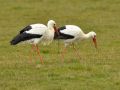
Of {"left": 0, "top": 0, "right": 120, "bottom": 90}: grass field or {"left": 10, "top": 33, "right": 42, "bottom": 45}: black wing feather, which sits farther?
{"left": 10, "top": 33, "right": 42, "bottom": 45}: black wing feather

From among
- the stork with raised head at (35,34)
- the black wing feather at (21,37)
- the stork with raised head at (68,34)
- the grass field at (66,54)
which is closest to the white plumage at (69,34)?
the stork with raised head at (68,34)

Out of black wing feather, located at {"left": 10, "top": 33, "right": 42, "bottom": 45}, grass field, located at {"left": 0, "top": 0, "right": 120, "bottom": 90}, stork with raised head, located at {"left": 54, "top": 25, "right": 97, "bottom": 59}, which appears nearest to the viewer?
grass field, located at {"left": 0, "top": 0, "right": 120, "bottom": 90}

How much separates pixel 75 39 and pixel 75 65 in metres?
1.95

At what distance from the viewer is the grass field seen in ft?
37.3

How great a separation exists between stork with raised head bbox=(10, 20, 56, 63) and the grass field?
57 cm

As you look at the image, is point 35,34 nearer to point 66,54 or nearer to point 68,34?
point 68,34

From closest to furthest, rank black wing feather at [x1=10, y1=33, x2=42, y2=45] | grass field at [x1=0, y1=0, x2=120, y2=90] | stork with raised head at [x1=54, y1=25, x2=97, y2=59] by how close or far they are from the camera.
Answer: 1. grass field at [x1=0, y1=0, x2=120, y2=90]
2. black wing feather at [x1=10, y1=33, x2=42, y2=45]
3. stork with raised head at [x1=54, y1=25, x2=97, y2=59]

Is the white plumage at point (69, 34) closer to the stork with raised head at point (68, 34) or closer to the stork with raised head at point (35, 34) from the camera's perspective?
the stork with raised head at point (68, 34)

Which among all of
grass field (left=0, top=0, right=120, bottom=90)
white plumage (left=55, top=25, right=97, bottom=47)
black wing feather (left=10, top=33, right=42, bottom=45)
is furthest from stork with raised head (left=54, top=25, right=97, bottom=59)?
black wing feather (left=10, top=33, right=42, bottom=45)

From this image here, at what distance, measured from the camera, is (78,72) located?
12.4 meters

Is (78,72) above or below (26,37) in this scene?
below

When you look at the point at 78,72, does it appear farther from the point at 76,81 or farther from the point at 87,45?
the point at 87,45

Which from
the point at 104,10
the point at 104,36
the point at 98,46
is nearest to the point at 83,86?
the point at 98,46

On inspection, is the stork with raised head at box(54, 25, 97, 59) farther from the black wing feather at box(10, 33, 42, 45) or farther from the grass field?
the black wing feather at box(10, 33, 42, 45)
